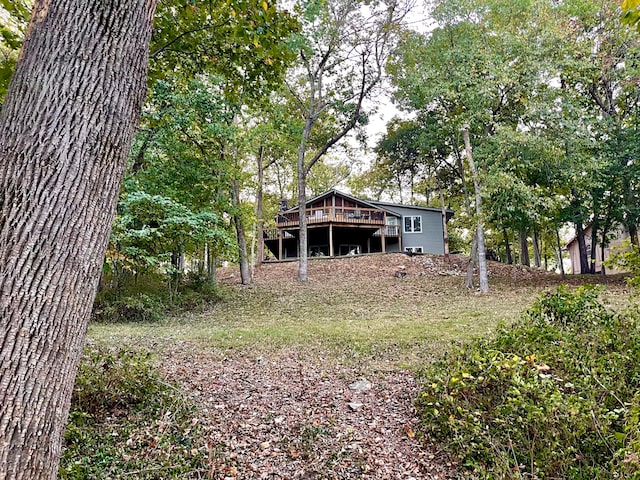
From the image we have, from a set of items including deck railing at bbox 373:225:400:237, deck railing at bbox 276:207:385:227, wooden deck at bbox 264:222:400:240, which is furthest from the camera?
deck railing at bbox 373:225:400:237

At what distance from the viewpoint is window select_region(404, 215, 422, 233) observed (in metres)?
25.6

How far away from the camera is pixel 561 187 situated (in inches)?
567

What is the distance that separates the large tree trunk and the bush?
2548mm

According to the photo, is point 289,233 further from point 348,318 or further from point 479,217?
point 348,318

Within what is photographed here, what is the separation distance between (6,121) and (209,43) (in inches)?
117

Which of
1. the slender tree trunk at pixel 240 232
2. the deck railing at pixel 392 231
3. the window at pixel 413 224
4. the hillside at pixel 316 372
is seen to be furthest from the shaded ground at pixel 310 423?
the window at pixel 413 224

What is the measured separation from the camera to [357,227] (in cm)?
2416

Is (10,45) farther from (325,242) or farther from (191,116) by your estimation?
(325,242)

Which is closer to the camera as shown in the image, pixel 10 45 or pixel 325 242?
pixel 10 45

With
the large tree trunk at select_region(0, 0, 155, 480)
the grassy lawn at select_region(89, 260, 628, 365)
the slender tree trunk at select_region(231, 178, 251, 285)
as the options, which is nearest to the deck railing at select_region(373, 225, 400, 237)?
the grassy lawn at select_region(89, 260, 628, 365)

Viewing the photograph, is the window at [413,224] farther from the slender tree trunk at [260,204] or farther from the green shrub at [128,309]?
the green shrub at [128,309]

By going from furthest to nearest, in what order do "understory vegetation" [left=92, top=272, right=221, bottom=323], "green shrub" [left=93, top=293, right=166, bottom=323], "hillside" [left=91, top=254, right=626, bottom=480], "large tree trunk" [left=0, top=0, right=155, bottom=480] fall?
"understory vegetation" [left=92, top=272, right=221, bottom=323]
"green shrub" [left=93, top=293, right=166, bottom=323]
"hillside" [left=91, top=254, right=626, bottom=480]
"large tree trunk" [left=0, top=0, right=155, bottom=480]

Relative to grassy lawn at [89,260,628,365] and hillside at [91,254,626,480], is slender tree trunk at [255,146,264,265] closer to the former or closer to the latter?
grassy lawn at [89,260,628,365]

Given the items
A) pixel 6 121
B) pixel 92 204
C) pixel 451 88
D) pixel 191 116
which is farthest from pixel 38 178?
pixel 451 88
